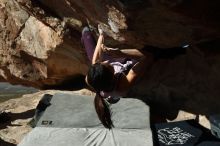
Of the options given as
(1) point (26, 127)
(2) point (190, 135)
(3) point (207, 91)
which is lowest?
(1) point (26, 127)

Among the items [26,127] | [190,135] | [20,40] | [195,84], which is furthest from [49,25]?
[190,135]

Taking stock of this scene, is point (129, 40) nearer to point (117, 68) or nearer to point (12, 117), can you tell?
point (117, 68)

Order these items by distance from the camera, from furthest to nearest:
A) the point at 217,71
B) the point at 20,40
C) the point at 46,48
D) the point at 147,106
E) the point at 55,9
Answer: the point at 20,40 → the point at 46,48 → the point at 55,9 → the point at 147,106 → the point at 217,71

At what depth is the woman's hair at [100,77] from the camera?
3.82 metres

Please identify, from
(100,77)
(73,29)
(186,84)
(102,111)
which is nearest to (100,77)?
(100,77)

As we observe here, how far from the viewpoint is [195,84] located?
15.2ft

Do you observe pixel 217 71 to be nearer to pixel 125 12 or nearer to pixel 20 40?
pixel 125 12

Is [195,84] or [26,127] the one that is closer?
[195,84]

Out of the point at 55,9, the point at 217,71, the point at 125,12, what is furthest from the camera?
the point at 55,9

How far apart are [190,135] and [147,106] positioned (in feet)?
3.22

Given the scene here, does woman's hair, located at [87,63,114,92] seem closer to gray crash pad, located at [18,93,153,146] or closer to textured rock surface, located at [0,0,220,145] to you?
textured rock surface, located at [0,0,220,145]

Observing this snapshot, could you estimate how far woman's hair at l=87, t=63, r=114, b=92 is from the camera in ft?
12.5

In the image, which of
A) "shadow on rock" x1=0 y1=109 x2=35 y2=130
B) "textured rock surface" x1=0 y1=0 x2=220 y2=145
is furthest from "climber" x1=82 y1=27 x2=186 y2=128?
"shadow on rock" x1=0 y1=109 x2=35 y2=130

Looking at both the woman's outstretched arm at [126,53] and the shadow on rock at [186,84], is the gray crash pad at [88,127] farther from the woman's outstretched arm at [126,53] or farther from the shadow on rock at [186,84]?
the woman's outstretched arm at [126,53]
